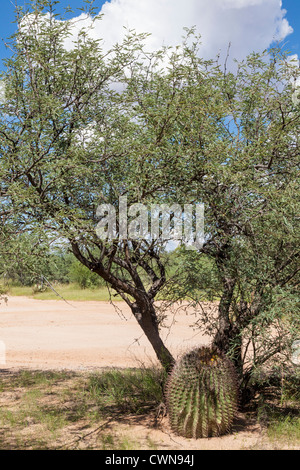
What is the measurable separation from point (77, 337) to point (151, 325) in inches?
336

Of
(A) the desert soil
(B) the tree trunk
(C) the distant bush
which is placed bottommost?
(A) the desert soil

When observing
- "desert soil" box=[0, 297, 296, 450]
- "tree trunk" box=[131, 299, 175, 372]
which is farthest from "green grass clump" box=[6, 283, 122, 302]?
"tree trunk" box=[131, 299, 175, 372]

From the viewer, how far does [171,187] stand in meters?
7.00

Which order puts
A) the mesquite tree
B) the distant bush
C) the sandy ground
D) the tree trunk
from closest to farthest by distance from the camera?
1. the mesquite tree
2. the tree trunk
3. the sandy ground
4. the distant bush

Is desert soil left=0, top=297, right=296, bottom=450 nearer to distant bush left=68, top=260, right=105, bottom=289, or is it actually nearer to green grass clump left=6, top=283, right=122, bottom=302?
green grass clump left=6, top=283, right=122, bottom=302

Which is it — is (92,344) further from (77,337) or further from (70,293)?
(70,293)

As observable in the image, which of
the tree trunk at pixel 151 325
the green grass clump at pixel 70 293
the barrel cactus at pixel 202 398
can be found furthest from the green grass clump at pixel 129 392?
the green grass clump at pixel 70 293

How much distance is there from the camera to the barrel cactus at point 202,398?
642 cm

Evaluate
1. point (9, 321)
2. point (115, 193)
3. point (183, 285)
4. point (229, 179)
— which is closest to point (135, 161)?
point (115, 193)

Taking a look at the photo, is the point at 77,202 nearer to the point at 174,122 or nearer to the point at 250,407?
the point at 174,122

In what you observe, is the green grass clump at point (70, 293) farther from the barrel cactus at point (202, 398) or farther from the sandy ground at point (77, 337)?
the barrel cactus at point (202, 398)

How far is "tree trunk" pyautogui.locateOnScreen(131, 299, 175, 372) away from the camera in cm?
812

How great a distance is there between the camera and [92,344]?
49.3ft

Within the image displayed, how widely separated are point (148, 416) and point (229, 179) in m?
3.42
